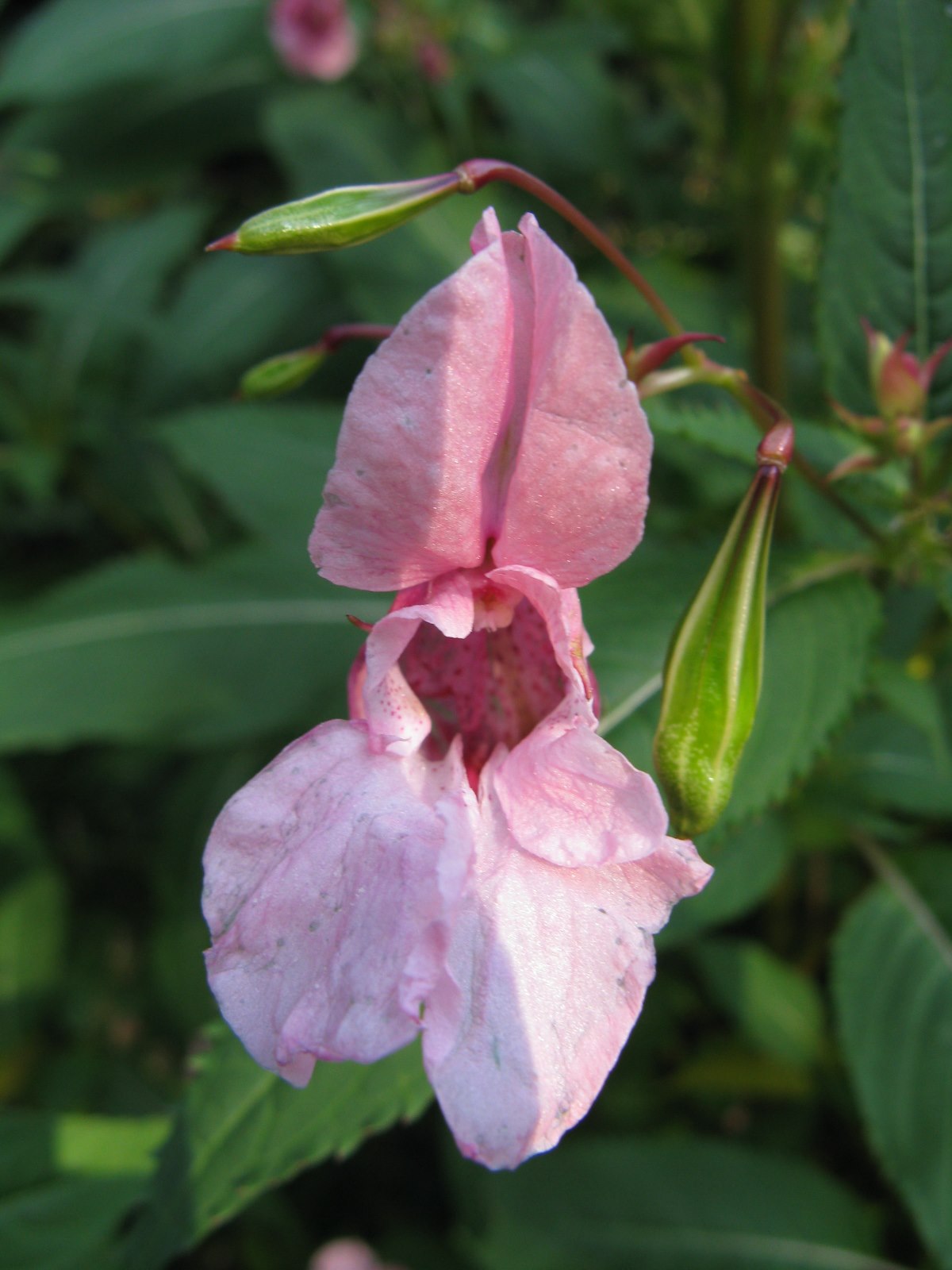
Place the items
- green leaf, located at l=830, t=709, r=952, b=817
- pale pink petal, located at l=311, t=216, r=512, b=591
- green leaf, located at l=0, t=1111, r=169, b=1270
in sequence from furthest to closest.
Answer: green leaf, located at l=830, t=709, r=952, b=817, green leaf, located at l=0, t=1111, r=169, b=1270, pale pink petal, located at l=311, t=216, r=512, b=591

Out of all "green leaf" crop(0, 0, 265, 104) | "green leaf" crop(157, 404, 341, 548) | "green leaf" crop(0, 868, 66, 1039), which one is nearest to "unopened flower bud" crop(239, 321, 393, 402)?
"green leaf" crop(157, 404, 341, 548)

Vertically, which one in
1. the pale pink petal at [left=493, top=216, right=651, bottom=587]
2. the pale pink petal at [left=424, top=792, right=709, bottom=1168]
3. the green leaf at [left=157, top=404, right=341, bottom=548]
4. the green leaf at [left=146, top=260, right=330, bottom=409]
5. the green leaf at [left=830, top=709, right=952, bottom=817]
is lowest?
the green leaf at [left=830, top=709, right=952, bottom=817]

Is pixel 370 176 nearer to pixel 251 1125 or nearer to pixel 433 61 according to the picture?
pixel 433 61

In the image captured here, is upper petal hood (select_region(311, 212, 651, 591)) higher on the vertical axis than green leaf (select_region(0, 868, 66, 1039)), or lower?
higher

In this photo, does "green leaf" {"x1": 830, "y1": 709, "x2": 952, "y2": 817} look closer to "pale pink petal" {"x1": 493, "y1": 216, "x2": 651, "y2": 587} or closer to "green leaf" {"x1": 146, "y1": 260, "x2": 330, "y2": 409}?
"pale pink petal" {"x1": 493, "y1": 216, "x2": 651, "y2": 587}

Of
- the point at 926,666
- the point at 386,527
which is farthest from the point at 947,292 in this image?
the point at 386,527

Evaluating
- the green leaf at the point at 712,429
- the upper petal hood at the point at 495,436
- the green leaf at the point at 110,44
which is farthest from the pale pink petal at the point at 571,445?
the green leaf at the point at 110,44
